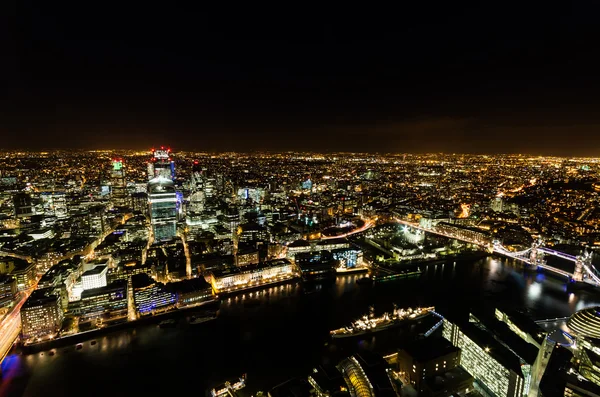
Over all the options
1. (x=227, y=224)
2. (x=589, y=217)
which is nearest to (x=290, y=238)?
(x=227, y=224)

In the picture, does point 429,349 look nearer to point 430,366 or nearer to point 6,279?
point 430,366

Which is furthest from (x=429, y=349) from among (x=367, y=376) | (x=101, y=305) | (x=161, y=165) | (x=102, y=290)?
(x=161, y=165)

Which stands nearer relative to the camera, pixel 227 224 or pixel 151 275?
pixel 151 275

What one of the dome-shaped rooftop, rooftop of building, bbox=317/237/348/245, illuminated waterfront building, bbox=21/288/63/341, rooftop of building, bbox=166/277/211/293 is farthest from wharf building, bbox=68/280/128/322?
the dome-shaped rooftop

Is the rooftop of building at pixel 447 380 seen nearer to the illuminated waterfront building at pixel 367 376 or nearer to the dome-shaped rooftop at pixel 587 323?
the illuminated waterfront building at pixel 367 376

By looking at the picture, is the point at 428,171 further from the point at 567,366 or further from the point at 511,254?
the point at 567,366

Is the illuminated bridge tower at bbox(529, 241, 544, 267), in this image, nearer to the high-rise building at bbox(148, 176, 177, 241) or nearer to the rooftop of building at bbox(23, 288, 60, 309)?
the high-rise building at bbox(148, 176, 177, 241)

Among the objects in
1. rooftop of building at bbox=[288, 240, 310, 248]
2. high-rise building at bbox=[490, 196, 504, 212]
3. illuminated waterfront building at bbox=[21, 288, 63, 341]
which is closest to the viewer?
illuminated waterfront building at bbox=[21, 288, 63, 341]
